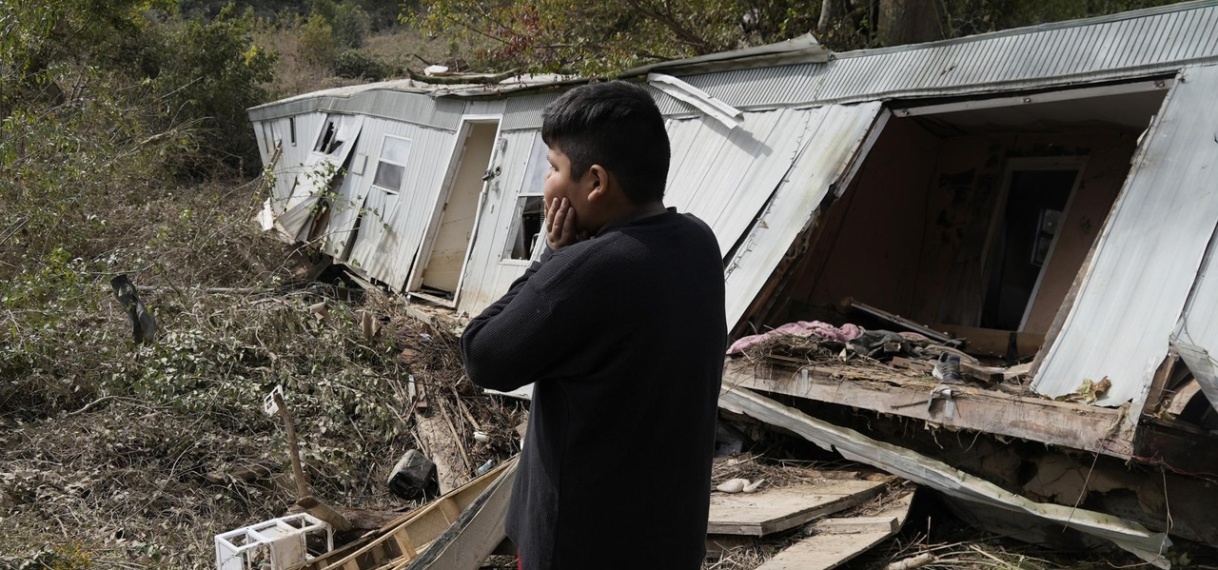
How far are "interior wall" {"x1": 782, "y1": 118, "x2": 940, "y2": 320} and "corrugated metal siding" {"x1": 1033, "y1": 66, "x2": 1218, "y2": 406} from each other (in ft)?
9.56

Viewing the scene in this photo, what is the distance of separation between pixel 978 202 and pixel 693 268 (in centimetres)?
816

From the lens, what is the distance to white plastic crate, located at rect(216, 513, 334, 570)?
17.9 ft

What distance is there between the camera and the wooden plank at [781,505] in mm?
5309

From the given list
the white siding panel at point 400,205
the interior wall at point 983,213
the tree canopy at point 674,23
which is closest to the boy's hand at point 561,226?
the interior wall at point 983,213

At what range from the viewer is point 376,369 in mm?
8875

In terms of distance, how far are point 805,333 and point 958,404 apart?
1.47 metres

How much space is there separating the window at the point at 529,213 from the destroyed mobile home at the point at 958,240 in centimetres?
2

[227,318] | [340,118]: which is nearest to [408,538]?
[227,318]

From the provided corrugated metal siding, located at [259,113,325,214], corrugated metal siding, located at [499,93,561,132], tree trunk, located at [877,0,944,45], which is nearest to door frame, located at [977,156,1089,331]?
tree trunk, located at [877,0,944,45]

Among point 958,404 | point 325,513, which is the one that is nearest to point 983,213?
point 958,404

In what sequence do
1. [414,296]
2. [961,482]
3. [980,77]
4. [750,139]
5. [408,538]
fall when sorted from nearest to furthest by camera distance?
[961,482]
[408,538]
[980,77]
[750,139]
[414,296]

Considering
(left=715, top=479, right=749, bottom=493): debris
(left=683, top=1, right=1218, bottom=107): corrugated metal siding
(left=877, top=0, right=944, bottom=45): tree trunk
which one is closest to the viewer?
(left=683, top=1, right=1218, bottom=107): corrugated metal siding

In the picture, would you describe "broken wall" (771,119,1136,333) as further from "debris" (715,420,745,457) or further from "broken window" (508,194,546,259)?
"broken window" (508,194,546,259)

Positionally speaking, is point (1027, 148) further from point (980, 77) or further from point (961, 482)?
point (961, 482)
